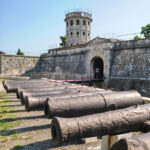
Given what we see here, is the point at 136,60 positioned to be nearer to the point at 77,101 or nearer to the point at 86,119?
the point at 77,101

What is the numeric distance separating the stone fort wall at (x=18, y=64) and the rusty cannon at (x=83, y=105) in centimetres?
2010

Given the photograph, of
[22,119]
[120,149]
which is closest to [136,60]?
[22,119]

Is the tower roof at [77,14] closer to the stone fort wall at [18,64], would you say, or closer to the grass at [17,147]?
the stone fort wall at [18,64]

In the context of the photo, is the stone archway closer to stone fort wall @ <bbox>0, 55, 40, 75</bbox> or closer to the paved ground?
stone fort wall @ <bbox>0, 55, 40, 75</bbox>

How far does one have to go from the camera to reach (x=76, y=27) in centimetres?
3503

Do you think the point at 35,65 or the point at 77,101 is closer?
the point at 77,101

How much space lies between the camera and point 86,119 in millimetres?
2432

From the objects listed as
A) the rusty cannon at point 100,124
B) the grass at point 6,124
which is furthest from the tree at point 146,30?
the rusty cannon at point 100,124

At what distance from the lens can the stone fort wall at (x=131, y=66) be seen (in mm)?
11702

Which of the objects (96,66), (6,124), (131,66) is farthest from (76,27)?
(6,124)

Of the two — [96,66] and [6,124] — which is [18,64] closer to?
[96,66]

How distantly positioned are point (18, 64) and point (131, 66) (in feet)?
51.6

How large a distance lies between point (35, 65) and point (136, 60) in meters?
15.6

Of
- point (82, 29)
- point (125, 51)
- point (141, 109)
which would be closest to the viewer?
point (141, 109)
